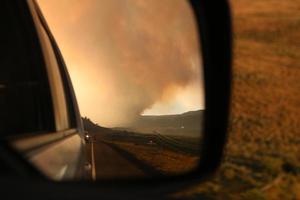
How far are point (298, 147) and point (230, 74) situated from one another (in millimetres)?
10831

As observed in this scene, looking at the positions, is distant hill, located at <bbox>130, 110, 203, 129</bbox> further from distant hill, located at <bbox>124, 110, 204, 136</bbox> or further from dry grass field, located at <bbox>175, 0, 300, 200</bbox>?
dry grass field, located at <bbox>175, 0, 300, 200</bbox>

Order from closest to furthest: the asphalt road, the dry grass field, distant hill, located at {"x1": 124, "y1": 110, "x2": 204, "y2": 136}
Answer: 1. the asphalt road
2. distant hill, located at {"x1": 124, "y1": 110, "x2": 204, "y2": 136}
3. the dry grass field

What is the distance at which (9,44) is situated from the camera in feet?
6.41

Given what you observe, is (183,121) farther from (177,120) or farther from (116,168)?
(116,168)

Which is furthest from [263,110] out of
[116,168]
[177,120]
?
[116,168]

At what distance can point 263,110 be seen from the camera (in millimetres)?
18172

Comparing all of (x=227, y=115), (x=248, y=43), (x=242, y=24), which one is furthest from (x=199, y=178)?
(x=242, y=24)

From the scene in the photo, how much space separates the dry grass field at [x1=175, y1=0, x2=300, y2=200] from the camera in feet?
28.9

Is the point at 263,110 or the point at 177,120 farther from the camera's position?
the point at 263,110

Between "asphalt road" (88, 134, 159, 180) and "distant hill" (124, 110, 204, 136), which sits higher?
"distant hill" (124, 110, 204, 136)

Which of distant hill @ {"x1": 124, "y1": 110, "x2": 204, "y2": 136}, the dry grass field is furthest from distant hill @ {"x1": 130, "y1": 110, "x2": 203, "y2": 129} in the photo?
the dry grass field

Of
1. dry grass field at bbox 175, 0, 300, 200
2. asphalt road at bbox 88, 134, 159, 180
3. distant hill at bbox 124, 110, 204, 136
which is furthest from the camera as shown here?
dry grass field at bbox 175, 0, 300, 200

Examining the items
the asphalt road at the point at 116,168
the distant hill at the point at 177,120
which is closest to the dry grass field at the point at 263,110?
the asphalt road at the point at 116,168

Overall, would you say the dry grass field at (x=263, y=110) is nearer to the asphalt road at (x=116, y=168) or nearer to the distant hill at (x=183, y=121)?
the asphalt road at (x=116, y=168)
